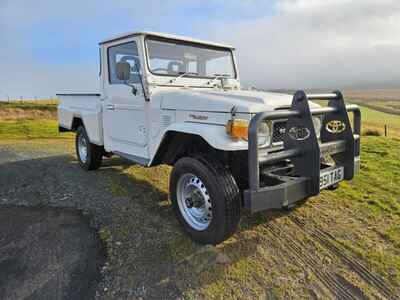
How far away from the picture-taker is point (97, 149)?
19.5 ft

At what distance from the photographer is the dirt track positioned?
2494 millimetres

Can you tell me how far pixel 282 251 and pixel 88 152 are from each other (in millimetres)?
4282

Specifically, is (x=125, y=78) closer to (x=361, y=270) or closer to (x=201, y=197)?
(x=201, y=197)

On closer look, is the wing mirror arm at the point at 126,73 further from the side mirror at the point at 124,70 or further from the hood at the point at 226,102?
the hood at the point at 226,102

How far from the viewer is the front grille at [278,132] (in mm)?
3252

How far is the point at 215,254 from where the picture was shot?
299 centimetres

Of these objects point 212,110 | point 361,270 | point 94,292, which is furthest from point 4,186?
point 361,270

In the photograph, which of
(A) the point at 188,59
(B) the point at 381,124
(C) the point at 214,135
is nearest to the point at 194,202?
(C) the point at 214,135

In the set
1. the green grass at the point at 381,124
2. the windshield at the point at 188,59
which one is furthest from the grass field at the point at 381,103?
the windshield at the point at 188,59

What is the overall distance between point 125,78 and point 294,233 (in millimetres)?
2874

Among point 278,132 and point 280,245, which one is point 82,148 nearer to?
point 278,132

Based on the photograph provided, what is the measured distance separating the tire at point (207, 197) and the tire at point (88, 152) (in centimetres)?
300

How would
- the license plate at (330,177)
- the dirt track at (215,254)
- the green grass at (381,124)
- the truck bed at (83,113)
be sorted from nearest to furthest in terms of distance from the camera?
the dirt track at (215,254), the license plate at (330,177), the truck bed at (83,113), the green grass at (381,124)

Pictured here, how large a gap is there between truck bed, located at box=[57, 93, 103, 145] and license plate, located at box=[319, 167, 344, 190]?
379 centimetres
